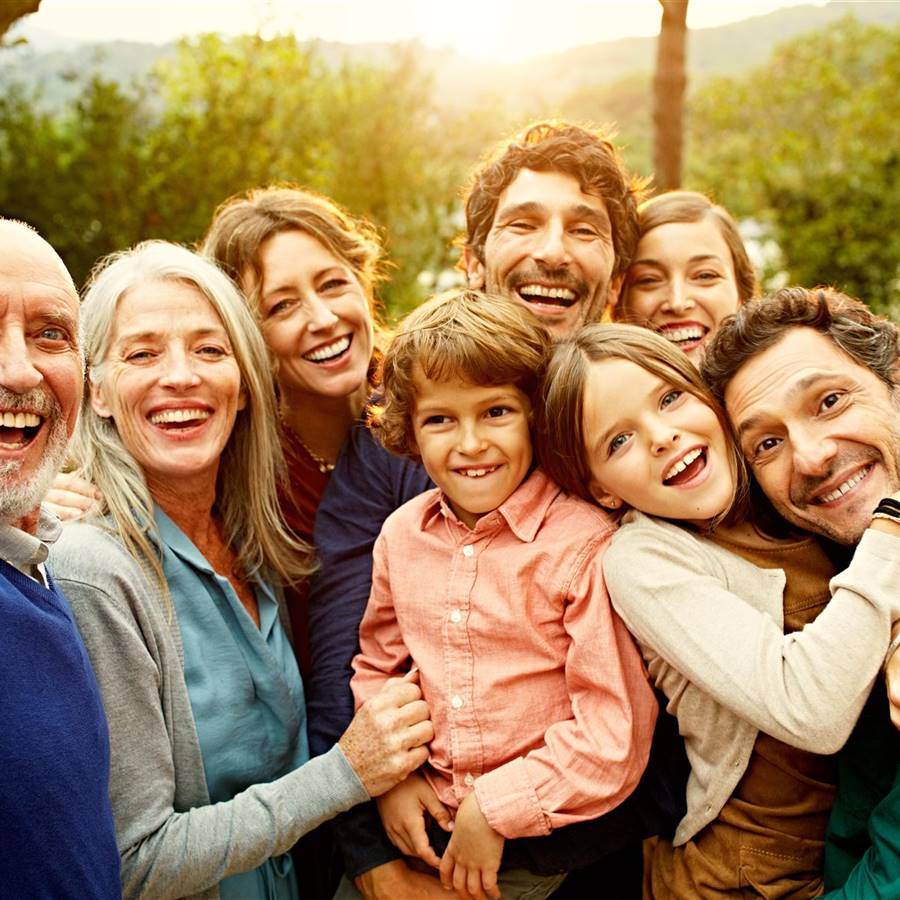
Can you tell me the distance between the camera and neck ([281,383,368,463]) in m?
3.53

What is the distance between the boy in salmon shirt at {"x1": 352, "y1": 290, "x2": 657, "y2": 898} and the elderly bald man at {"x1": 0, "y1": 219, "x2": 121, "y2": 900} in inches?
33.6

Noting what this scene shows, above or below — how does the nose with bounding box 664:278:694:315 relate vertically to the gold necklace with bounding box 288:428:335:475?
above

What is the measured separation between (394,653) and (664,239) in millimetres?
1867

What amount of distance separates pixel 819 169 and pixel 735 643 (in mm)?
13061

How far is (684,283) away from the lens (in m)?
3.46

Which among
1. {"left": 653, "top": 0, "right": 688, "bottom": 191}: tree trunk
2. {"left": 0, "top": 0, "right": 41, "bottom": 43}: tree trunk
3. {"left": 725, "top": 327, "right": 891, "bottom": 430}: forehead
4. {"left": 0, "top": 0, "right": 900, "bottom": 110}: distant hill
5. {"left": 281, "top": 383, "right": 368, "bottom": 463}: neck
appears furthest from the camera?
{"left": 0, "top": 0, "right": 900, "bottom": 110}: distant hill

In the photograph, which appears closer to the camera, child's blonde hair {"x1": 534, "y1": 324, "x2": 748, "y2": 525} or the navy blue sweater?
the navy blue sweater

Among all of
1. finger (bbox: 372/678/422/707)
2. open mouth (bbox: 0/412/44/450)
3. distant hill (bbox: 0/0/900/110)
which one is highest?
distant hill (bbox: 0/0/900/110)

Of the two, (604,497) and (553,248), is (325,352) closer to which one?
(553,248)

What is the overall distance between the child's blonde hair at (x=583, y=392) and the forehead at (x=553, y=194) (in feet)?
2.81

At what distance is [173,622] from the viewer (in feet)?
8.22

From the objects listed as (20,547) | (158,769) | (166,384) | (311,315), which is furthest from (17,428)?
(311,315)

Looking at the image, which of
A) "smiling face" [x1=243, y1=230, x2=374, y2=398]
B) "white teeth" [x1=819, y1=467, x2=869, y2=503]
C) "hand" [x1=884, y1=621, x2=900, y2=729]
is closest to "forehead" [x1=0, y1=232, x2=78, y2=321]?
"smiling face" [x1=243, y1=230, x2=374, y2=398]

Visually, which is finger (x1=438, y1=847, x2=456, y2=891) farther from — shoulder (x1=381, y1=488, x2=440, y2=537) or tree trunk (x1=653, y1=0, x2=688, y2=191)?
tree trunk (x1=653, y1=0, x2=688, y2=191)
